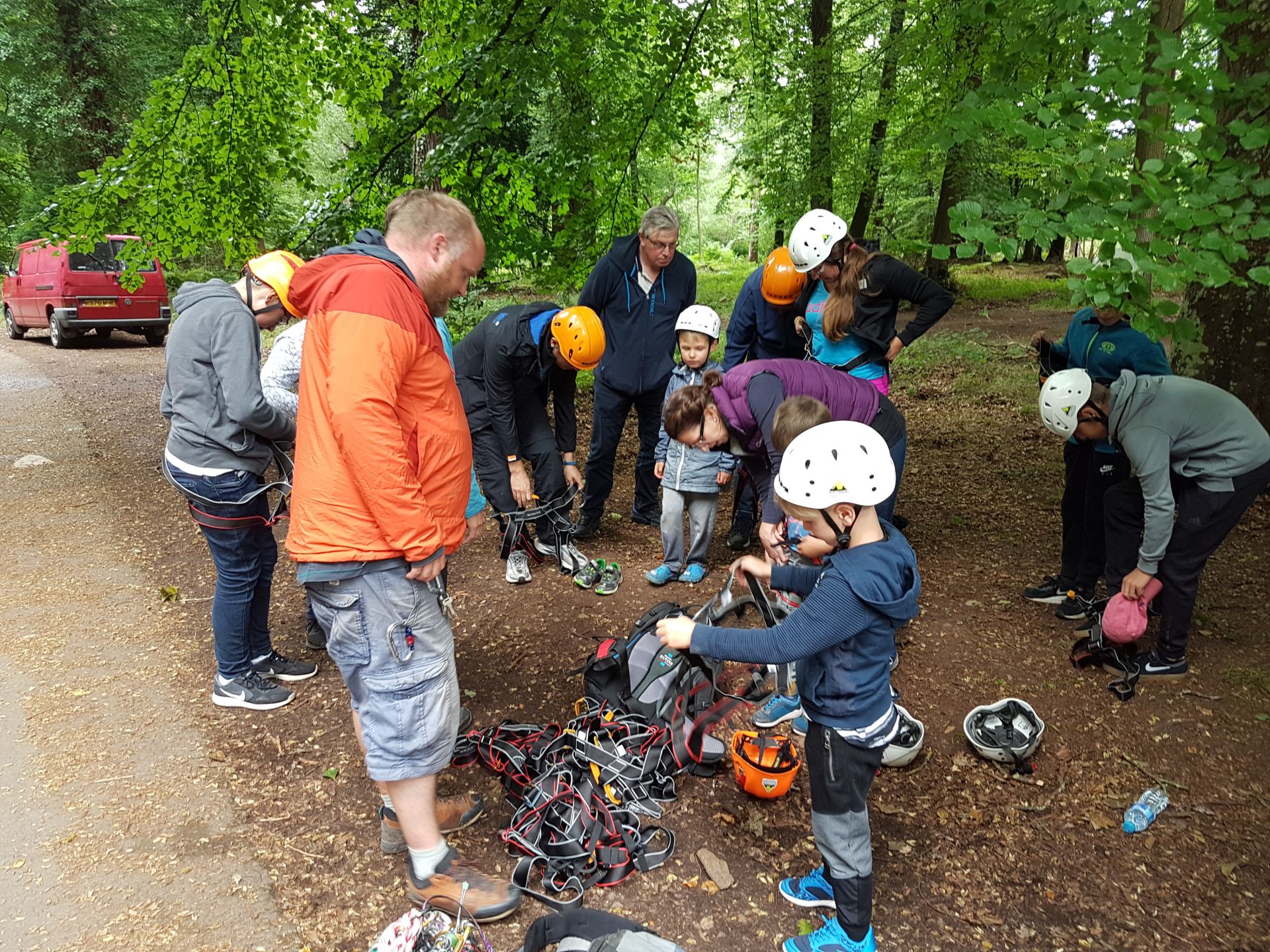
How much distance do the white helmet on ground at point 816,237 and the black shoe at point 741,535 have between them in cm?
214

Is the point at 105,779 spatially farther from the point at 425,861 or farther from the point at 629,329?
the point at 629,329

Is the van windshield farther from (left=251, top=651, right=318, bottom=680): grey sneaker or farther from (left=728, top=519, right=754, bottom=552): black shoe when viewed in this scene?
(left=728, top=519, right=754, bottom=552): black shoe

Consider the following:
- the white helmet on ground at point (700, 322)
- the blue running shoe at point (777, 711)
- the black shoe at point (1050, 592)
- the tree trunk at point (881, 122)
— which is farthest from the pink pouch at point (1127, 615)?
the tree trunk at point (881, 122)

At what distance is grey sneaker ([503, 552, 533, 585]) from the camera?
17.2 ft

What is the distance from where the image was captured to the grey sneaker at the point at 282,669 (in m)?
4.07

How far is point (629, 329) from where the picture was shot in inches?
223

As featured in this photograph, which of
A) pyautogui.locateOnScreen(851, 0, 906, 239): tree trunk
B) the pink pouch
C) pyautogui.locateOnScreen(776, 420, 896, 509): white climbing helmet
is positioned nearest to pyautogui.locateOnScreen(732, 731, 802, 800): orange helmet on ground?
pyautogui.locateOnScreen(776, 420, 896, 509): white climbing helmet

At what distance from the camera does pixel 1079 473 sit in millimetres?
4688

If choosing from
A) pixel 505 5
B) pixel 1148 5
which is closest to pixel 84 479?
pixel 505 5

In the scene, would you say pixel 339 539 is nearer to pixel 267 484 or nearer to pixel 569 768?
pixel 569 768

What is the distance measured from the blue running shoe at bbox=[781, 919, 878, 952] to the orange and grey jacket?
1.75m

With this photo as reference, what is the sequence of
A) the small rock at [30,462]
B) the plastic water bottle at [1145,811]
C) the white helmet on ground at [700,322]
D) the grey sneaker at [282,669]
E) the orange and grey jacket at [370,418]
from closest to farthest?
1. the orange and grey jacket at [370,418]
2. the plastic water bottle at [1145,811]
3. the grey sneaker at [282,669]
4. the white helmet on ground at [700,322]
5. the small rock at [30,462]

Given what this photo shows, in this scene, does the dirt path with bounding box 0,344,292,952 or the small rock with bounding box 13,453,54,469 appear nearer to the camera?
the dirt path with bounding box 0,344,292,952

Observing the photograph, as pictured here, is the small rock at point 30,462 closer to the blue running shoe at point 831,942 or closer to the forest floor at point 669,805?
the forest floor at point 669,805
